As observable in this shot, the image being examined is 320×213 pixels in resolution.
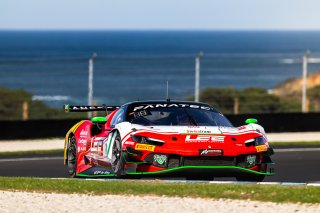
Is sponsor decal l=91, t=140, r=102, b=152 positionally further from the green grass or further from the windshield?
the green grass

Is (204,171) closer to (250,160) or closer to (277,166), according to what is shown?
(250,160)

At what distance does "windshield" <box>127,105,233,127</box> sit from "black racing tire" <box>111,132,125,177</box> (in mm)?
523

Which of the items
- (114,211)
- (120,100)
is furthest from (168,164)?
(120,100)

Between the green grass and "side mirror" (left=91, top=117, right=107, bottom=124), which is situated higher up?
"side mirror" (left=91, top=117, right=107, bottom=124)

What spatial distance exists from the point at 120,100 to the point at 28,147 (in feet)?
179

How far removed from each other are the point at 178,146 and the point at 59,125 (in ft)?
37.5

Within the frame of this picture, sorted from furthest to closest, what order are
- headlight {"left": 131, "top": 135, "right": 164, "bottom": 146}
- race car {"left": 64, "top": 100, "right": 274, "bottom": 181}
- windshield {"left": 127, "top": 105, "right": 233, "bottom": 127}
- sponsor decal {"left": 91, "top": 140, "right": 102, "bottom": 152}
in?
1. sponsor decal {"left": 91, "top": 140, "right": 102, "bottom": 152}
2. windshield {"left": 127, "top": 105, "right": 233, "bottom": 127}
3. headlight {"left": 131, "top": 135, "right": 164, "bottom": 146}
4. race car {"left": 64, "top": 100, "right": 274, "bottom": 181}

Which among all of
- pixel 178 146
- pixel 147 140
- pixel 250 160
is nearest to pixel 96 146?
pixel 147 140

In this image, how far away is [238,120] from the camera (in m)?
25.8

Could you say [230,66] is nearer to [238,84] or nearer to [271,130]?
[238,84]

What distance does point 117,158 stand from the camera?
47.3ft

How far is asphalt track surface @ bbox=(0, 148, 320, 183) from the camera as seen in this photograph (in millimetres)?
16812

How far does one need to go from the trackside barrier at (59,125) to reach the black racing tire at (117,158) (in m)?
10.3

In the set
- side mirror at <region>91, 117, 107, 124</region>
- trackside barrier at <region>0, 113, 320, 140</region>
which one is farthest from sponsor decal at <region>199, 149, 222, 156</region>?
trackside barrier at <region>0, 113, 320, 140</region>
